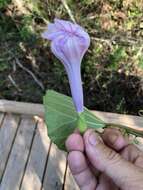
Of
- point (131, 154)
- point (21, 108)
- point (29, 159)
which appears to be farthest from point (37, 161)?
point (131, 154)

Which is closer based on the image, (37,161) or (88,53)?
(37,161)

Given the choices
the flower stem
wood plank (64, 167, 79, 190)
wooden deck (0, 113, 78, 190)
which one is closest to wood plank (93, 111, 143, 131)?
wooden deck (0, 113, 78, 190)

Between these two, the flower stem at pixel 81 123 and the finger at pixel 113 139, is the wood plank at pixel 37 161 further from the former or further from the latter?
the flower stem at pixel 81 123

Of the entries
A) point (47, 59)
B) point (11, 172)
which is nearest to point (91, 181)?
point (11, 172)

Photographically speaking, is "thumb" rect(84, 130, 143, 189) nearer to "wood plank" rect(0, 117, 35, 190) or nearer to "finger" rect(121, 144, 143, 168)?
"finger" rect(121, 144, 143, 168)

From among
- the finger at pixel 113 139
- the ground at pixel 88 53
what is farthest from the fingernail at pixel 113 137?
the ground at pixel 88 53

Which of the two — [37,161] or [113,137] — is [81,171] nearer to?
[113,137]

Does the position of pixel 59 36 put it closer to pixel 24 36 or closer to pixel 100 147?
pixel 100 147
